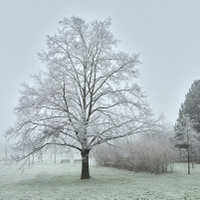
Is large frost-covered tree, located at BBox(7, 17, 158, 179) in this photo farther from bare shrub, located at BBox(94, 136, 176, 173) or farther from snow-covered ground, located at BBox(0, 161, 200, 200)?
bare shrub, located at BBox(94, 136, 176, 173)

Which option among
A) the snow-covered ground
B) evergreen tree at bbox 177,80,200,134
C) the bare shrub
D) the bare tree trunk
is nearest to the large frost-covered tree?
the bare tree trunk

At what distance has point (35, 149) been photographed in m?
13.0

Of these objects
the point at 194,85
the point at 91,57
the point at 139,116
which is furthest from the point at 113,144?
the point at 194,85

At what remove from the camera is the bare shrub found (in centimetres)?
1780

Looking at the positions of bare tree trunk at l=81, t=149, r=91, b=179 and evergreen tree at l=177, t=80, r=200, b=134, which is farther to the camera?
evergreen tree at l=177, t=80, r=200, b=134

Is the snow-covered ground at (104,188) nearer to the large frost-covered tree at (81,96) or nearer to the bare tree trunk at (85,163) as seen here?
the bare tree trunk at (85,163)

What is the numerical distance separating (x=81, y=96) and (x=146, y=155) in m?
7.83

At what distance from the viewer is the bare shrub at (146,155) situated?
58.4 ft

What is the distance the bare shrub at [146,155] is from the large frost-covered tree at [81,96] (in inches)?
87.1

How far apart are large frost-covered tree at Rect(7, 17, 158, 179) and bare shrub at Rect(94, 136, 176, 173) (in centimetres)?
221

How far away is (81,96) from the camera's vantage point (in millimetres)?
15398

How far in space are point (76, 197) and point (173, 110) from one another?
64704 mm

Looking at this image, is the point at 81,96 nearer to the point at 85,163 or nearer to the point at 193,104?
the point at 85,163

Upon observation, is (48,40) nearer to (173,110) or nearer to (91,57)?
(91,57)
